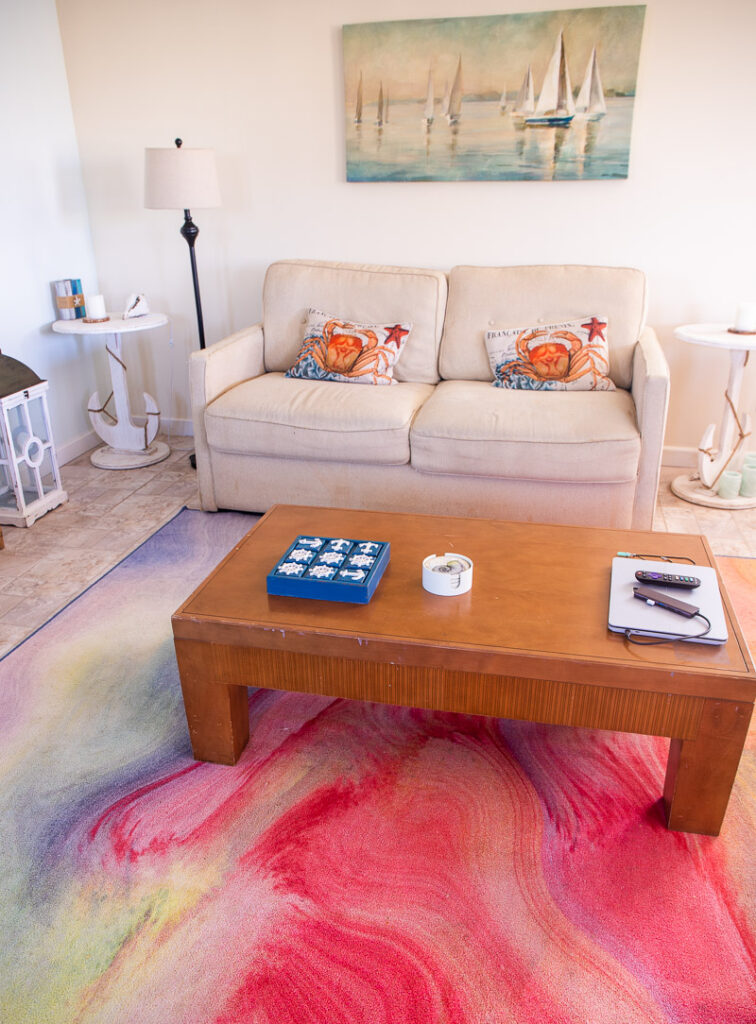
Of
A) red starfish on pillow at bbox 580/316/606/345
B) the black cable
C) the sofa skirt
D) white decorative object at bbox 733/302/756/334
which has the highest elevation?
white decorative object at bbox 733/302/756/334

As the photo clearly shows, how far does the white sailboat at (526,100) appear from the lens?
306 centimetres

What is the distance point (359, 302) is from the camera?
3.22 m

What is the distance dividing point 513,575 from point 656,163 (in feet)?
7.17

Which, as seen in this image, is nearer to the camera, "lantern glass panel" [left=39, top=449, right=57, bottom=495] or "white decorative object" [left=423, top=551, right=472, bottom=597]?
"white decorative object" [left=423, top=551, right=472, bottom=597]

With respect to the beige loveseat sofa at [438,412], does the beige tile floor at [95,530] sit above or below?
below

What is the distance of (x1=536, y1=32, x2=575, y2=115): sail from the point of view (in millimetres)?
3008

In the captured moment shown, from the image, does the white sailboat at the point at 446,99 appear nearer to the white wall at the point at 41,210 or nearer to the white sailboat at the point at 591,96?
the white sailboat at the point at 591,96

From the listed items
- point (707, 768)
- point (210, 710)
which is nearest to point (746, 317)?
point (707, 768)

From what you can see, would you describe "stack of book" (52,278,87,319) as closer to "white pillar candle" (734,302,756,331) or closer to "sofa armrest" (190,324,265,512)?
"sofa armrest" (190,324,265,512)

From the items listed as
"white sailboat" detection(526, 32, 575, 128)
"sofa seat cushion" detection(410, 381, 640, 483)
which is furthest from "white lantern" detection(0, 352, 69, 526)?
"white sailboat" detection(526, 32, 575, 128)

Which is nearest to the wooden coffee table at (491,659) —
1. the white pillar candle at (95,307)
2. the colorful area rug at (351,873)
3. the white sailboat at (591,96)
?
the colorful area rug at (351,873)

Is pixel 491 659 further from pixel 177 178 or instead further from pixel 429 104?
pixel 429 104

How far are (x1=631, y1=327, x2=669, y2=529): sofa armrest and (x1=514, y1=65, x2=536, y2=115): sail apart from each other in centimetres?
116

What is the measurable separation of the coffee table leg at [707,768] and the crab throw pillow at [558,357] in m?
1.70
